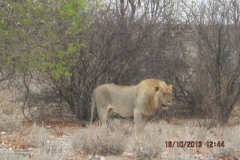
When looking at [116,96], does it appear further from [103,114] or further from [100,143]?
[100,143]

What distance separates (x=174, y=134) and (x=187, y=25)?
6.08 meters

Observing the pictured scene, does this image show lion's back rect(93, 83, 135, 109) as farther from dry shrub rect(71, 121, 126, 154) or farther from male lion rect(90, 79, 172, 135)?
dry shrub rect(71, 121, 126, 154)

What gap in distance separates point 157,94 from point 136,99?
0.72 m

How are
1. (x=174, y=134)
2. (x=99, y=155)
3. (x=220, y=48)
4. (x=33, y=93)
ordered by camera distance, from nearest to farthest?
1. (x=99, y=155)
2. (x=174, y=134)
3. (x=220, y=48)
4. (x=33, y=93)

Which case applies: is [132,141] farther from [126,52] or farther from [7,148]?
[126,52]

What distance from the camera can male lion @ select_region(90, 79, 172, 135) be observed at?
36.9ft

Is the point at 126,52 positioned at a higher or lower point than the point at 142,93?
higher

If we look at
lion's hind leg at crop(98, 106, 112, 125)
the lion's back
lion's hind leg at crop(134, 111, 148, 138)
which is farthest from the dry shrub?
lion's hind leg at crop(98, 106, 112, 125)

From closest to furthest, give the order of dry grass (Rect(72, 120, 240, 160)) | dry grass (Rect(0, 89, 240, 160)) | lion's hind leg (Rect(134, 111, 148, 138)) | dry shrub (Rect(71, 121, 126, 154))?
dry grass (Rect(0, 89, 240, 160)) → dry grass (Rect(72, 120, 240, 160)) → dry shrub (Rect(71, 121, 126, 154)) → lion's hind leg (Rect(134, 111, 148, 138))

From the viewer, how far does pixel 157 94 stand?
11.3 m

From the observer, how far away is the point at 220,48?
13617 mm

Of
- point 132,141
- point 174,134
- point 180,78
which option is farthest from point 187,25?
point 132,141
